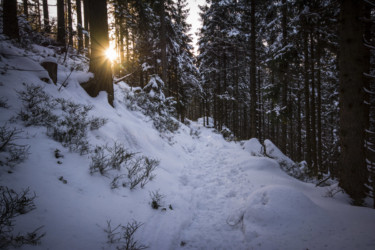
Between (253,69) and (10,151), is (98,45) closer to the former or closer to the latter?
(10,151)

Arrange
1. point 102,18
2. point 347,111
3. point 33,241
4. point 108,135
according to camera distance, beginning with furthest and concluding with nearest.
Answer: point 102,18 → point 108,135 → point 347,111 → point 33,241

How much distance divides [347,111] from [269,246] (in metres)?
3.50

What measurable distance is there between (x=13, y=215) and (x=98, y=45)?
623 centimetres

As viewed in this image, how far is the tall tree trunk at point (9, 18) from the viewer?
610cm

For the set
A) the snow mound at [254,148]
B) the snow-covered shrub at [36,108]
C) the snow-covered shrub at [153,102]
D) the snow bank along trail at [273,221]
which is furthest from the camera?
the snow-covered shrub at [153,102]

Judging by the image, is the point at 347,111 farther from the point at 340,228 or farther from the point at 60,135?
the point at 60,135

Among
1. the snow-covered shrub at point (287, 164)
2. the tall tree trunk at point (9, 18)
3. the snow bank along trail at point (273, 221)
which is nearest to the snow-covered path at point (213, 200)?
the snow bank along trail at point (273, 221)

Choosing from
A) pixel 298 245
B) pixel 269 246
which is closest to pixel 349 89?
pixel 298 245

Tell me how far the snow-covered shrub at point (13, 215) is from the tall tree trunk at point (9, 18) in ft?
26.0

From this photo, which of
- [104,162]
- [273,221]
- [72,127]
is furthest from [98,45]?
[273,221]

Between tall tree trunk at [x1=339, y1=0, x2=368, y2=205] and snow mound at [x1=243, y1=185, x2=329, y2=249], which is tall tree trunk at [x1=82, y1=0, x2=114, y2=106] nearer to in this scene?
snow mound at [x1=243, y1=185, x2=329, y2=249]

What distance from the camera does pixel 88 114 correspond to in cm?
459

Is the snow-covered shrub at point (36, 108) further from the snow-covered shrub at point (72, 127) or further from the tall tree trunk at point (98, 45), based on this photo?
the tall tree trunk at point (98, 45)

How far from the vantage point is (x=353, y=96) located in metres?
3.47
